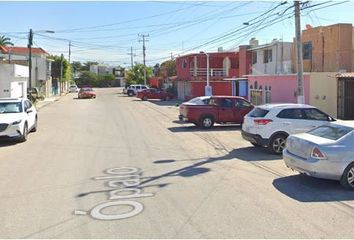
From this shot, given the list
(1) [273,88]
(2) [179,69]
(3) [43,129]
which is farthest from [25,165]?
(2) [179,69]

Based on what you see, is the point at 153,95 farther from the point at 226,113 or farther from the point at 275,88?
the point at 226,113

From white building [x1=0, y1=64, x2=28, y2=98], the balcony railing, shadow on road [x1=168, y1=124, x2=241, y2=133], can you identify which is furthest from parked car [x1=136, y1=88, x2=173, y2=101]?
shadow on road [x1=168, y1=124, x2=241, y2=133]

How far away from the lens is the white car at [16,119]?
16328mm

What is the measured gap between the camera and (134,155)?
13.6 metres

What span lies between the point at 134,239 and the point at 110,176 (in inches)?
177

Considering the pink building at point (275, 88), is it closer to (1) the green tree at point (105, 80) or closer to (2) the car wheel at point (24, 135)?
(2) the car wheel at point (24, 135)

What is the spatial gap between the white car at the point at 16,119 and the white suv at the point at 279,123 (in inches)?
319

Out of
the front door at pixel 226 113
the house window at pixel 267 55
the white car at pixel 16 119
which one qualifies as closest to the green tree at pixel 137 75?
the house window at pixel 267 55

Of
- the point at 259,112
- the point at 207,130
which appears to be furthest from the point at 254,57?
the point at 259,112

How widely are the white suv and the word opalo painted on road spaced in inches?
Answer: 178

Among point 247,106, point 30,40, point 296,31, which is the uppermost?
point 30,40

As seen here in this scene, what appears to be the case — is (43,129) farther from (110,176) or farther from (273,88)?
(273,88)

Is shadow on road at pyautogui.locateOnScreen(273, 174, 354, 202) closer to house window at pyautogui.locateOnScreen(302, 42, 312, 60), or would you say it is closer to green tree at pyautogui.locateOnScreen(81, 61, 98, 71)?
house window at pyautogui.locateOnScreen(302, 42, 312, 60)

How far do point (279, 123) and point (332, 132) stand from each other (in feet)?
13.4
